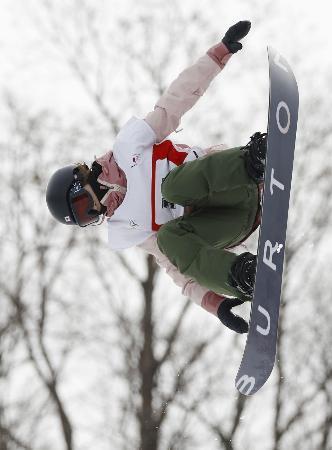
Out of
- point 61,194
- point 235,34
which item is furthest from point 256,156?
point 61,194

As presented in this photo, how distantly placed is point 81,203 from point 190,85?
1085 mm

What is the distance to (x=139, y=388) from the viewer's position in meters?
11.1

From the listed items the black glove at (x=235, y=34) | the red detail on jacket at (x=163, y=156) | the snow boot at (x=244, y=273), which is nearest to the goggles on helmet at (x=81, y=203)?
the red detail on jacket at (x=163, y=156)

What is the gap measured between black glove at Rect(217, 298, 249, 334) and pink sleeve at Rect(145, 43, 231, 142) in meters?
1.20

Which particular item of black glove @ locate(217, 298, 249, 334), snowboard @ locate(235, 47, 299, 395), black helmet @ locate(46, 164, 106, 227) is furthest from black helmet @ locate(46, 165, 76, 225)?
snowboard @ locate(235, 47, 299, 395)

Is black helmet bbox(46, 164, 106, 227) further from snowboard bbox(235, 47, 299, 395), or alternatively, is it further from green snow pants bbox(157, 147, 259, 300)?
snowboard bbox(235, 47, 299, 395)

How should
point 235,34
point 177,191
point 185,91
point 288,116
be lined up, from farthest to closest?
point 185,91, point 235,34, point 177,191, point 288,116

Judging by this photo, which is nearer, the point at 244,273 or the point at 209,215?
the point at 244,273

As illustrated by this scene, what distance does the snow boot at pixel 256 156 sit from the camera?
149 inches

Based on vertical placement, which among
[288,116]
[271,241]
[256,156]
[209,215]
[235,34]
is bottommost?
[209,215]

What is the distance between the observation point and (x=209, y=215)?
4.25 m

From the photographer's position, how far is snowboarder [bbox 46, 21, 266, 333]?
3893 mm

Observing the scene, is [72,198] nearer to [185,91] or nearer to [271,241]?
[185,91]

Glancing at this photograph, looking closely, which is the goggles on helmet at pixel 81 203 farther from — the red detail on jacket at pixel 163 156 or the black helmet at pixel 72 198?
the red detail on jacket at pixel 163 156
